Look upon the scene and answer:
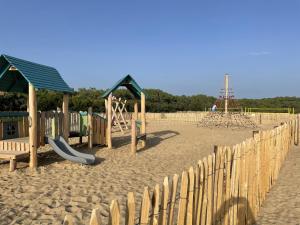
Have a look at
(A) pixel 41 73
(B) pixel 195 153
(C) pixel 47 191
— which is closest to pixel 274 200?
(C) pixel 47 191

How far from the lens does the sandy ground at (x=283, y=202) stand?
5358mm

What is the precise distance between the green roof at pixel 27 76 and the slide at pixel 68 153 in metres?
1.62

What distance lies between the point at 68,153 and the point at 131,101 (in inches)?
1372

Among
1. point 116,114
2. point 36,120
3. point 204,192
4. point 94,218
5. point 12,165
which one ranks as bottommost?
point 12,165

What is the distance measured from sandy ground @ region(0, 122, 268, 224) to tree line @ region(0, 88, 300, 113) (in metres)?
19.3

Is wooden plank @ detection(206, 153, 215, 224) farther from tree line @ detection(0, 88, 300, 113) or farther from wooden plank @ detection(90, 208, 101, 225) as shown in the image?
tree line @ detection(0, 88, 300, 113)

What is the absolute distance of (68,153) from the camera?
1009cm

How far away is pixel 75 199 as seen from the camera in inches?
241

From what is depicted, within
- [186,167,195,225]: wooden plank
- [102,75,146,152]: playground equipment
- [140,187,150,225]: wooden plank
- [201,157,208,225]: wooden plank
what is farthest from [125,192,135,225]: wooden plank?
[102,75,146,152]: playground equipment

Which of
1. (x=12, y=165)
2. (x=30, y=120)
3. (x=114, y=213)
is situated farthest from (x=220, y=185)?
(x=30, y=120)

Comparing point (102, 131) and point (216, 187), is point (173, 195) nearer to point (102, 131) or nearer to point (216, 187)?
point (216, 187)

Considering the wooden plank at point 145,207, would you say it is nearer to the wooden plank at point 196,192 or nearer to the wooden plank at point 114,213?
the wooden plank at point 114,213

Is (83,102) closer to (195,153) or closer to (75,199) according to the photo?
(195,153)

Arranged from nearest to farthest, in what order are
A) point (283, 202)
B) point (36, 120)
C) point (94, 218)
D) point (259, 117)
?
point (94, 218) → point (283, 202) → point (36, 120) → point (259, 117)
